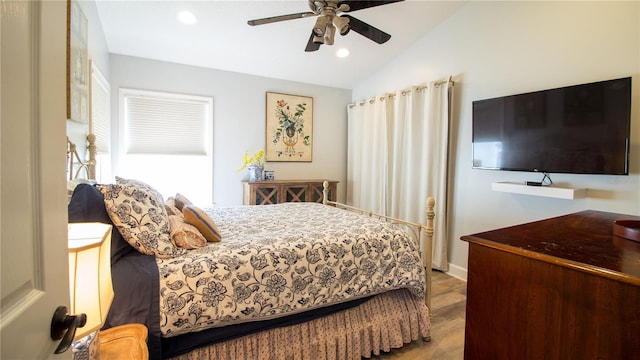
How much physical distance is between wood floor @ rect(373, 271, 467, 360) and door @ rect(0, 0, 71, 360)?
196 cm

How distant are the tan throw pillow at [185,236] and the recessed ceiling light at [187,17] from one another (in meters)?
2.14

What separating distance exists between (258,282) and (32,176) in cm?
117

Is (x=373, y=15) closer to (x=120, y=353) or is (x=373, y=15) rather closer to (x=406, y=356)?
(x=406, y=356)

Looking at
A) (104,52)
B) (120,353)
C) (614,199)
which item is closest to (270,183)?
Answer: (104,52)

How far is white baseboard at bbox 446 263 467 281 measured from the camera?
3266 millimetres

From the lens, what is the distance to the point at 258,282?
1549 mm

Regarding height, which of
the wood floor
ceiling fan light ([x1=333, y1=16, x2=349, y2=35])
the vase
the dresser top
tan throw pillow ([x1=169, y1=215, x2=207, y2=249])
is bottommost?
the wood floor

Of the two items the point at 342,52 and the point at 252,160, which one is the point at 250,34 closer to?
the point at 342,52

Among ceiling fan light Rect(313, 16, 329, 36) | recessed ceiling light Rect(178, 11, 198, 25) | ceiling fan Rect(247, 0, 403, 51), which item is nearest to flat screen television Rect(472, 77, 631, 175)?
ceiling fan Rect(247, 0, 403, 51)

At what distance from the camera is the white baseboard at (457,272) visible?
10.7 ft

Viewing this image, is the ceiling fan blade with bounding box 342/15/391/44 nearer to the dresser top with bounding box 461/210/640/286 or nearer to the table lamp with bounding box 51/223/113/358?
the dresser top with bounding box 461/210/640/286

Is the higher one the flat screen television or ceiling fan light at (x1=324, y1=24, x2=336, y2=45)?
ceiling fan light at (x1=324, y1=24, x2=336, y2=45)

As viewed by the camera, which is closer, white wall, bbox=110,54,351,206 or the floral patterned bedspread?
the floral patterned bedspread

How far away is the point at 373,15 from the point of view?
3.16 m
